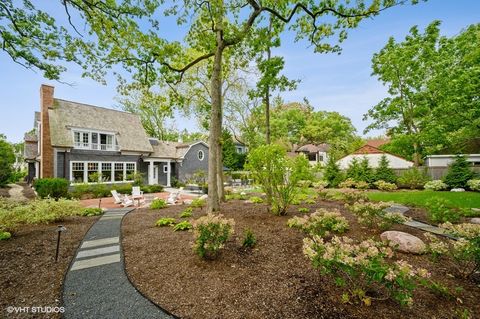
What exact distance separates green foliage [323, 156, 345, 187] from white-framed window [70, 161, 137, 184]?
57.1 feet

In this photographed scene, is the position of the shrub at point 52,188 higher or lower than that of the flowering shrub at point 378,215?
higher

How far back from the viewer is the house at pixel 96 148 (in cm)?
1603

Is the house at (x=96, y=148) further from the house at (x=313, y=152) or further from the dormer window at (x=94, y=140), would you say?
the house at (x=313, y=152)

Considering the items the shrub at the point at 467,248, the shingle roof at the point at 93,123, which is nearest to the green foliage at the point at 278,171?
the shrub at the point at 467,248

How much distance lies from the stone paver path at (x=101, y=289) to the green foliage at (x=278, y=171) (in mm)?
4557

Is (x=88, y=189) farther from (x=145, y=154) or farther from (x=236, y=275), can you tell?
(x=236, y=275)

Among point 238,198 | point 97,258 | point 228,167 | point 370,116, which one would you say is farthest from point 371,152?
point 97,258

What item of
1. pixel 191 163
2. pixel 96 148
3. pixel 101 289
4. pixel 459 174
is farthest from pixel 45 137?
pixel 459 174

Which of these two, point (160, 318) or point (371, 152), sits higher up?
point (371, 152)

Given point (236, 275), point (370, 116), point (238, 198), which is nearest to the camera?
point (236, 275)

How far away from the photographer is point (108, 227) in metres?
7.15

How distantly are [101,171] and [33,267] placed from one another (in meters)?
15.6

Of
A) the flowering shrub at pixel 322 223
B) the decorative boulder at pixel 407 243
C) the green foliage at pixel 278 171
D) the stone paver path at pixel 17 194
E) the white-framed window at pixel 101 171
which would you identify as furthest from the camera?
the white-framed window at pixel 101 171

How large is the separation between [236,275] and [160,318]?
133 cm
